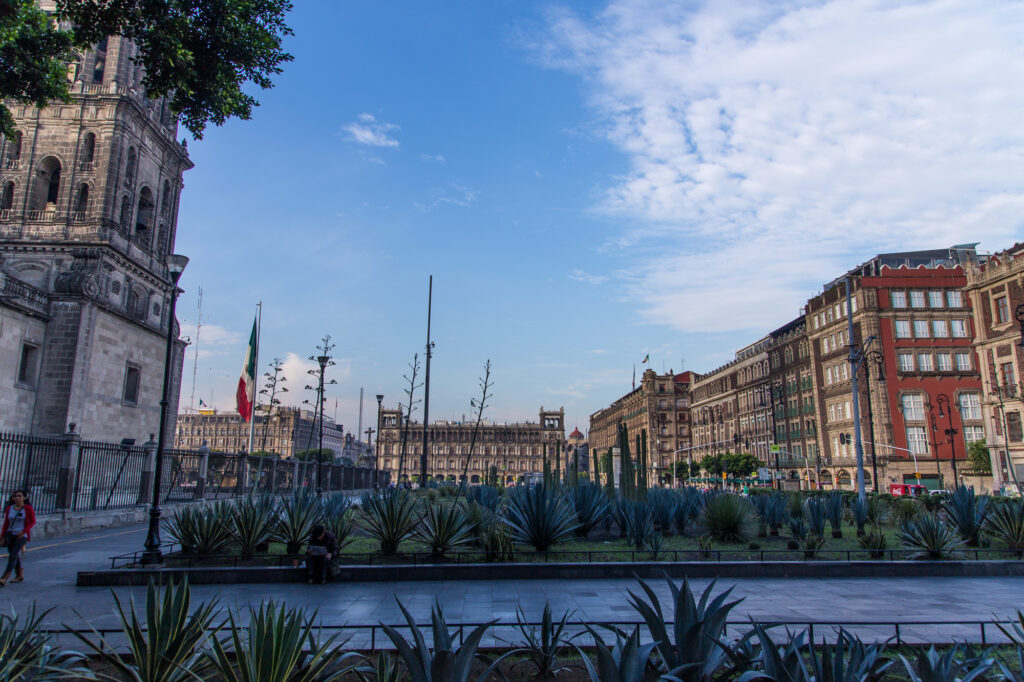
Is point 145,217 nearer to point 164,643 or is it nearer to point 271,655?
point 164,643

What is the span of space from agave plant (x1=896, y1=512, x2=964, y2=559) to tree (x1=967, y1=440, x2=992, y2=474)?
38.2 m

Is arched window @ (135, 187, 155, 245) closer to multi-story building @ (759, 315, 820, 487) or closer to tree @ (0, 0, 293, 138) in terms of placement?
tree @ (0, 0, 293, 138)

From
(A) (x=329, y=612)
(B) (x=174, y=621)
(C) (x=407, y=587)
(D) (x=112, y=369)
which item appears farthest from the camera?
(D) (x=112, y=369)

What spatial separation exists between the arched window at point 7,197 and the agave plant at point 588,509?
100 feet

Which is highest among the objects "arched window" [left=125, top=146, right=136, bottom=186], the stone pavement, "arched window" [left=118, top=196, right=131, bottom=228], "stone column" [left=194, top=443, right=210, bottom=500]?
"arched window" [left=125, top=146, right=136, bottom=186]

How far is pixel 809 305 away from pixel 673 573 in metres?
56.1

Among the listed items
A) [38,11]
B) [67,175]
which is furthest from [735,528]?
[67,175]

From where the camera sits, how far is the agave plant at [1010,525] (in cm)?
1093

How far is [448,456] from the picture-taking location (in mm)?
141125

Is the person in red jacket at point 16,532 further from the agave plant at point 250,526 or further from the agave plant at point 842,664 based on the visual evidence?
the agave plant at point 842,664

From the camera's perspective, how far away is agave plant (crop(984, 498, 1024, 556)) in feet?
35.9

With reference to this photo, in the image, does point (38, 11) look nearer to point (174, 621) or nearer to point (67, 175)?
point (174, 621)

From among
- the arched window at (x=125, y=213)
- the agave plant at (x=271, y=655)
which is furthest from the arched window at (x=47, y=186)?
the agave plant at (x=271, y=655)

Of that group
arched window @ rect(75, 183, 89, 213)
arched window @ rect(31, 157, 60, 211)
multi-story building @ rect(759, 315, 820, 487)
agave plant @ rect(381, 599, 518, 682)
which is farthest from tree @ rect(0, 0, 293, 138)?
multi-story building @ rect(759, 315, 820, 487)
